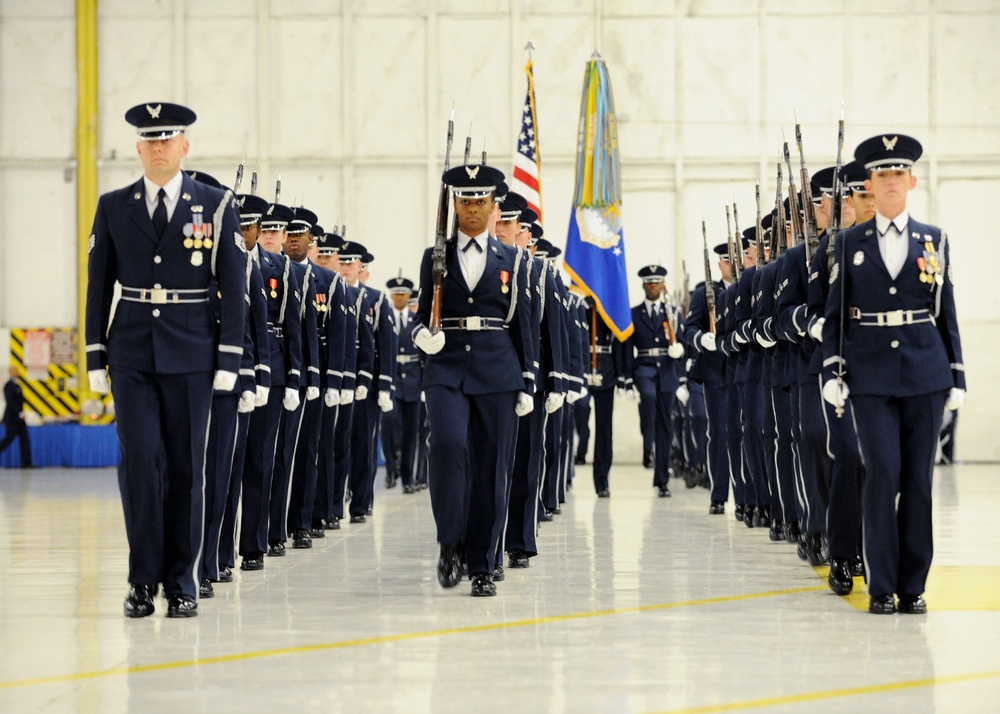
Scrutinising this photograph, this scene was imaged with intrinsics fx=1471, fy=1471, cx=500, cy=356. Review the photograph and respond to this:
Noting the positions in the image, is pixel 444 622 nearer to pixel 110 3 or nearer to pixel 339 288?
pixel 339 288

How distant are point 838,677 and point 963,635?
107 cm

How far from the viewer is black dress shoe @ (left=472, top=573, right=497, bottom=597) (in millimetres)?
6570

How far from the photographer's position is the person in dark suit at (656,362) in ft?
44.5

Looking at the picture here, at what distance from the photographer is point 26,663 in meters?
4.90

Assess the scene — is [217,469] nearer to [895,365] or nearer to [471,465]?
[471,465]

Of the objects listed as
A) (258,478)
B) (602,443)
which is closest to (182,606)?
(258,478)

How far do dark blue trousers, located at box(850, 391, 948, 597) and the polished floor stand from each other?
0.20 meters

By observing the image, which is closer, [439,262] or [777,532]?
[439,262]

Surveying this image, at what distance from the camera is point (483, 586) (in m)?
6.59

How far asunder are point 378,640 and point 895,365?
237 centimetres

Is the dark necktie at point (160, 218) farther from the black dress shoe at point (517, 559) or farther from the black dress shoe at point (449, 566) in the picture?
the black dress shoe at point (517, 559)

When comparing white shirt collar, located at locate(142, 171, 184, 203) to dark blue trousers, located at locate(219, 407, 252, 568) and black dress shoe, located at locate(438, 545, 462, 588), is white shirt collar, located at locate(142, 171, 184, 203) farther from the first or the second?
black dress shoe, located at locate(438, 545, 462, 588)

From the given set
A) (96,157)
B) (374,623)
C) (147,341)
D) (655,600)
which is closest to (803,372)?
(655,600)

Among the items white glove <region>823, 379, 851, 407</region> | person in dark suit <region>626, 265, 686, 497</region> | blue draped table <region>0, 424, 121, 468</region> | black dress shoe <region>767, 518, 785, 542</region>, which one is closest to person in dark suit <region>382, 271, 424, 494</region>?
person in dark suit <region>626, 265, 686, 497</region>
